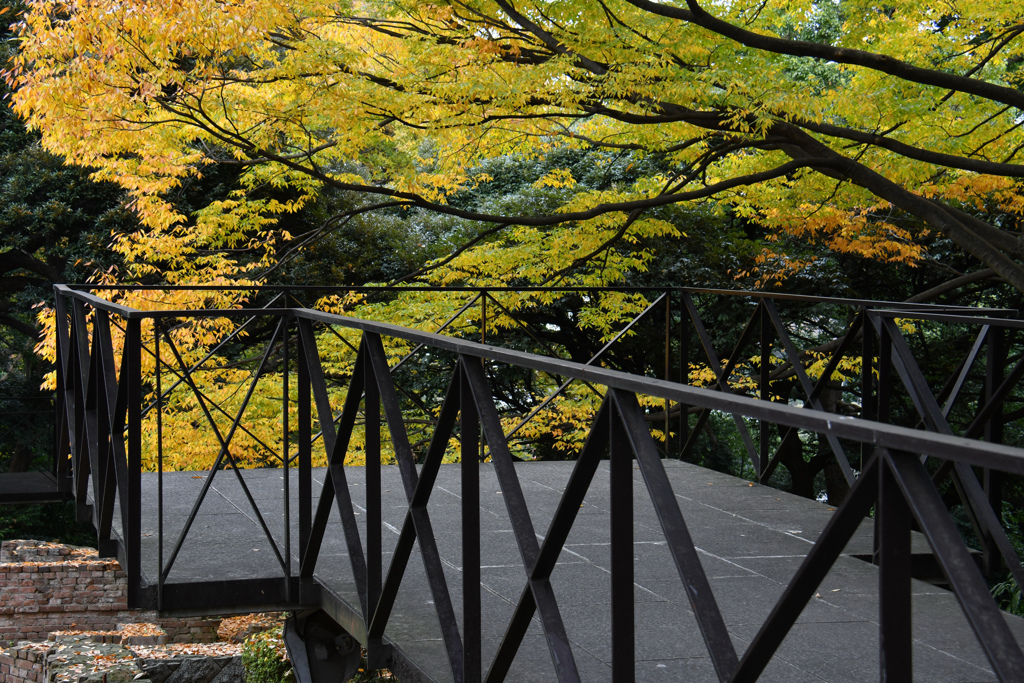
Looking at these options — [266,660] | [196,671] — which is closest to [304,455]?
[266,660]

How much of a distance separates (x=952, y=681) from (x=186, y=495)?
4.15 m

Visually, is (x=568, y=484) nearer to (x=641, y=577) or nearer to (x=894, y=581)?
(x=894, y=581)

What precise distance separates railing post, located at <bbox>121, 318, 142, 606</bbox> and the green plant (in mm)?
7508

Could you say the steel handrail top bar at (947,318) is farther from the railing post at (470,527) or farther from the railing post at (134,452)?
the railing post at (134,452)

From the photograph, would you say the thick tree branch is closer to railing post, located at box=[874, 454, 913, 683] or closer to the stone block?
railing post, located at box=[874, 454, 913, 683]

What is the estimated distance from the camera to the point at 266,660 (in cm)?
1070

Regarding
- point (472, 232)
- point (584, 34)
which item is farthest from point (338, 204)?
point (584, 34)

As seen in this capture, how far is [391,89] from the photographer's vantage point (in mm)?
8242

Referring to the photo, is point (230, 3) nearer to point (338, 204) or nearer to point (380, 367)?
point (380, 367)

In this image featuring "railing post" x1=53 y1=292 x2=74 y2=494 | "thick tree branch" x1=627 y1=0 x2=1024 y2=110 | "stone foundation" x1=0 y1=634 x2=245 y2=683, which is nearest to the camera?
"railing post" x1=53 y1=292 x2=74 y2=494

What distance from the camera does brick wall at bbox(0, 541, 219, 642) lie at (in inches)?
443

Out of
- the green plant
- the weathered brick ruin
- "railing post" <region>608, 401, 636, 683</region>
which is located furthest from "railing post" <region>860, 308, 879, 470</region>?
the weathered brick ruin

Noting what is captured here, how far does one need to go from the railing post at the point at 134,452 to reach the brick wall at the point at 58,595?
8703mm

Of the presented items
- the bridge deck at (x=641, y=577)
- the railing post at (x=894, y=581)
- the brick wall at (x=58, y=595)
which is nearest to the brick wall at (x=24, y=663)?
the brick wall at (x=58, y=595)
